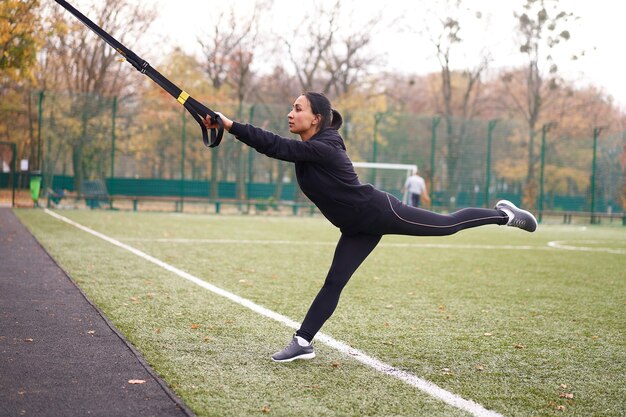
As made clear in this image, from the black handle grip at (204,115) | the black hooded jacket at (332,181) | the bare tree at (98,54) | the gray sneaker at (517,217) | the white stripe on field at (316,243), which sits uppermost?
the bare tree at (98,54)

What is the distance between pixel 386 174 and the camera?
3366 centimetres

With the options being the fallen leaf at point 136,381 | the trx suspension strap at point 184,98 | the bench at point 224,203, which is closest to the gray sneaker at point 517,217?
the trx suspension strap at point 184,98

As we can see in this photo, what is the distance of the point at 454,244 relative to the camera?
17359 mm

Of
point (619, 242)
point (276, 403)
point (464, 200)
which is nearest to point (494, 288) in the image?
point (276, 403)

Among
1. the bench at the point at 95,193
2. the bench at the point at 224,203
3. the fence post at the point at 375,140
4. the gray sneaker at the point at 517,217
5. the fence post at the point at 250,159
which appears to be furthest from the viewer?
the fence post at the point at 375,140

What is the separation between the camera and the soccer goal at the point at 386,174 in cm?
3262

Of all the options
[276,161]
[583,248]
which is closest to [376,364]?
[583,248]

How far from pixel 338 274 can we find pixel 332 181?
0.68 meters

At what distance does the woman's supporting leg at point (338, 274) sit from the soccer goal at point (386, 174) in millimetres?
26698

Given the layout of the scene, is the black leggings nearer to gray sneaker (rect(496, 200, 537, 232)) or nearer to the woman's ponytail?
the woman's ponytail

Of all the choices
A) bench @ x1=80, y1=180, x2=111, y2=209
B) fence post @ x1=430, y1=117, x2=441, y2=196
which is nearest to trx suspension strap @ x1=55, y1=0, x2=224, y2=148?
bench @ x1=80, y1=180, x2=111, y2=209

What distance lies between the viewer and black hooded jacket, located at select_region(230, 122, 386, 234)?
4.86m

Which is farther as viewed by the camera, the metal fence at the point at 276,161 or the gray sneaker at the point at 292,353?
the metal fence at the point at 276,161

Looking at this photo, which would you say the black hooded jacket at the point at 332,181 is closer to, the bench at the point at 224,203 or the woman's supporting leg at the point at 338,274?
the woman's supporting leg at the point at 338,274
